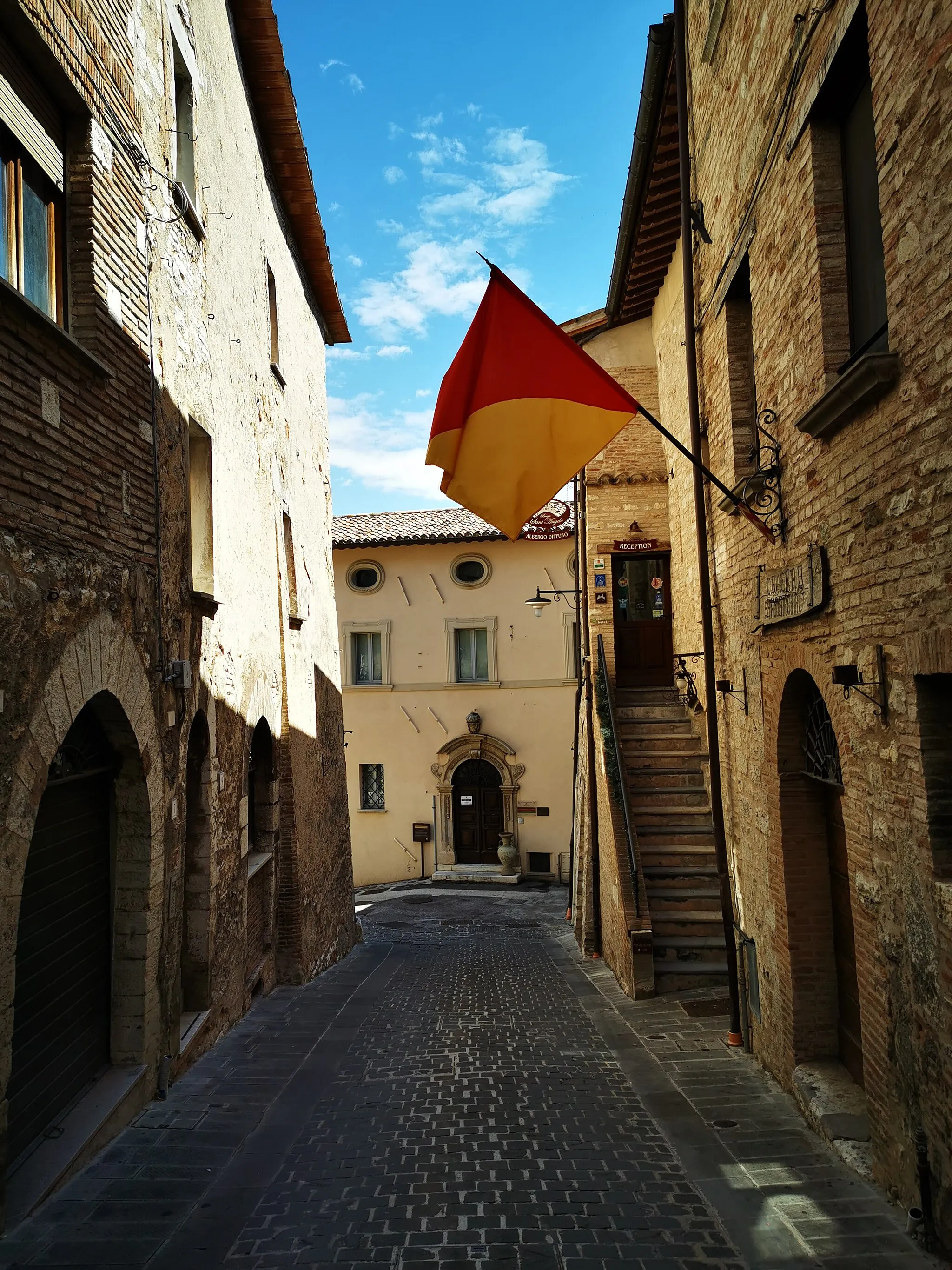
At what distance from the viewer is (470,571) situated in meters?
24.7

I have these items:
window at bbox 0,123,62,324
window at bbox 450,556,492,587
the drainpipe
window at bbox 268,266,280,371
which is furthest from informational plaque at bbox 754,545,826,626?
window at bbox 450,556,492,587

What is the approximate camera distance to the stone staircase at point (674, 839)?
390 inches

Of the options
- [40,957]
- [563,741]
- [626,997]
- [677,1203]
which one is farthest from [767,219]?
[563,741]

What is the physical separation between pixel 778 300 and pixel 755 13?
2.19 metres

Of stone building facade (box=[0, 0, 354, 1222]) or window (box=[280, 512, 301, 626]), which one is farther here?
window (box=[280, 512, 301, 626])

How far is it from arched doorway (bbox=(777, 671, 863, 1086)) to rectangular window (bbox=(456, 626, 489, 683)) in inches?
709

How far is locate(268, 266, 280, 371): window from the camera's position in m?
12.3

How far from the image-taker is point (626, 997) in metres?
9.77

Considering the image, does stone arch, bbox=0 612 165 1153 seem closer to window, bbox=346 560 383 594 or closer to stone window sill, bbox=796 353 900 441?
stone window sill, bbox=796 353 900 441

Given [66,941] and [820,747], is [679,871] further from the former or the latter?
[66,941]

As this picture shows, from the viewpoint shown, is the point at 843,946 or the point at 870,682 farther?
the point at 843,946

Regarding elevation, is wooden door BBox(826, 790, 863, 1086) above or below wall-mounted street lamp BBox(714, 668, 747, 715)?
below

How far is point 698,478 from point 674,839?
473 cm

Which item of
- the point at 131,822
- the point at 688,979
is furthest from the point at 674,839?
the point at 131,822
